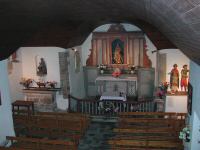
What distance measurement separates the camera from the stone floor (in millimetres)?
10180

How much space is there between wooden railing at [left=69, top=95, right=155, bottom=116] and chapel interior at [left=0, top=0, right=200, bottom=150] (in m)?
0.06

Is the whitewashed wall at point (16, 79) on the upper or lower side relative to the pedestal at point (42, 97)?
upper

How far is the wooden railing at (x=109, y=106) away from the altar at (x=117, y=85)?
8.36ft

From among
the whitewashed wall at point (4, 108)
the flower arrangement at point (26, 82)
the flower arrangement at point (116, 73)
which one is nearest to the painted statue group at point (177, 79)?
the flower arrangement at point (116, 73)

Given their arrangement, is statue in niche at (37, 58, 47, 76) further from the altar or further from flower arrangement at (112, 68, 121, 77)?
flower arrangement at (112, 68, 121, 77)

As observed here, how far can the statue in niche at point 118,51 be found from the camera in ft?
55.2

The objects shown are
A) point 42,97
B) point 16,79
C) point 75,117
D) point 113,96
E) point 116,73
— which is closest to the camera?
point 75,117

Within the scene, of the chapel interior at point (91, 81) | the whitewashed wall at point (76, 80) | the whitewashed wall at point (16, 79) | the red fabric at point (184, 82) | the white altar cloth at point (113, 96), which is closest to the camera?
the chapel interior at point (91, 81)

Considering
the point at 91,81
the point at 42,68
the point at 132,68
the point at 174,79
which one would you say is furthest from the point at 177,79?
the point at 42,68

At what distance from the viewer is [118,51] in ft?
55.0

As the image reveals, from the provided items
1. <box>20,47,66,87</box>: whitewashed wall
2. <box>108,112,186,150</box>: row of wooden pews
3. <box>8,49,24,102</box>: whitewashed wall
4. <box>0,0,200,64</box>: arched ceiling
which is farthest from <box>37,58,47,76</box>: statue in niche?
<box>108,112,186,150</box>: row of wooden pews

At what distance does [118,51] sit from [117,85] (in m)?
2.29

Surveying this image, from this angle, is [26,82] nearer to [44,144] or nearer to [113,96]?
[113,96]

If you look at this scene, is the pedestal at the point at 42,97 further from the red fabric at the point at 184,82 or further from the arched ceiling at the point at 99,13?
the red fabric at the point at 184,82
